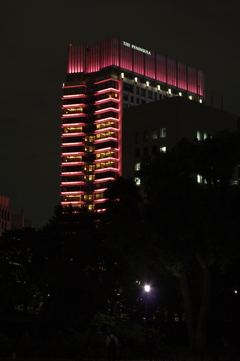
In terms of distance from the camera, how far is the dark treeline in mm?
52094

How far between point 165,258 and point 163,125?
11950 centimetres

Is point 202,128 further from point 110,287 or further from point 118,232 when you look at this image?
point 118,232

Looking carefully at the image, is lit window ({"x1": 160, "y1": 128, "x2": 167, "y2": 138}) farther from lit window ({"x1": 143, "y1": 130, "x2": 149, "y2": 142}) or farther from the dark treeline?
the dark treeline

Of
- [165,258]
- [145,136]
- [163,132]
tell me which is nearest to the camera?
[165,258]

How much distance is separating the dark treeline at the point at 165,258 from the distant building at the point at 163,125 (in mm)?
102847

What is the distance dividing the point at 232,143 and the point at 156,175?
24.3ft

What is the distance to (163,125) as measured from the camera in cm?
17125

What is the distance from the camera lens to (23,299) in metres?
76.0

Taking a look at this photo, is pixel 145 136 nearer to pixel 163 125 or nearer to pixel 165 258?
pixel 163 125

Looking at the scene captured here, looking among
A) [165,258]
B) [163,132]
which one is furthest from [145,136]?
[165,258]

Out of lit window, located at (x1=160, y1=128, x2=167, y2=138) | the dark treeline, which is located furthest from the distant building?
the dark treeline

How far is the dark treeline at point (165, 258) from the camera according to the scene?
171ft

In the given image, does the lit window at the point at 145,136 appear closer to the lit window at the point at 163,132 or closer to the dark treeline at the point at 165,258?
the lit window at the point at 163,132

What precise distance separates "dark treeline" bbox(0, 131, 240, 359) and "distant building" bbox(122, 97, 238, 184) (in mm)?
102847
